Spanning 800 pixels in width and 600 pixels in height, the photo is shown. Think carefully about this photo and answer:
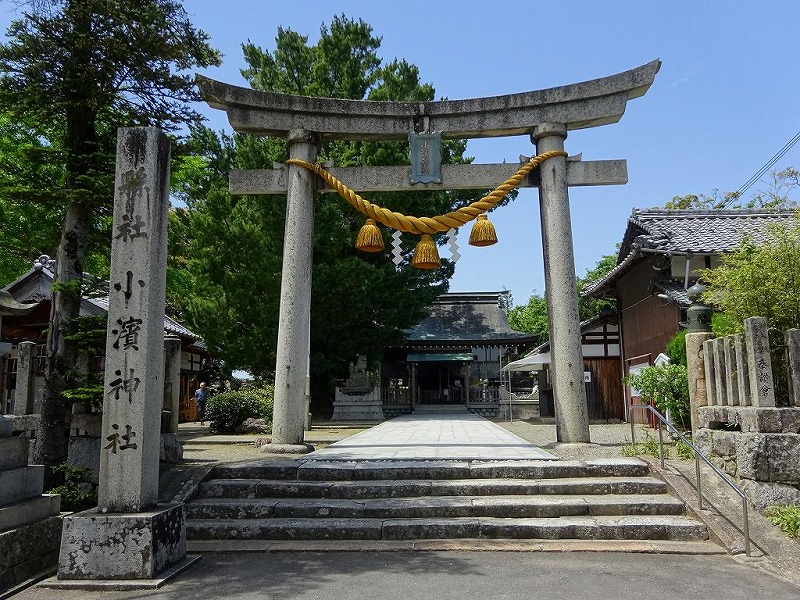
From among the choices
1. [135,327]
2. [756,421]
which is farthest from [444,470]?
[135,327]

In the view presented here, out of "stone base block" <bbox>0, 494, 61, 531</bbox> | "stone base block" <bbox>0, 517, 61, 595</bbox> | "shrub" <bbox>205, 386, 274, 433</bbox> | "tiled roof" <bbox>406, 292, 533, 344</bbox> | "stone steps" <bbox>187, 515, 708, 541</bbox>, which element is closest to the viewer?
"stone base block" <bbox>0, 517, 61, 595</bbox>

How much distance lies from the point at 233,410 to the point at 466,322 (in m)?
18.8

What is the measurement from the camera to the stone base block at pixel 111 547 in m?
4.78

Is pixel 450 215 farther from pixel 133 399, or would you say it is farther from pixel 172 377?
pixel 133 399

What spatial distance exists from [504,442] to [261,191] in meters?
6.34

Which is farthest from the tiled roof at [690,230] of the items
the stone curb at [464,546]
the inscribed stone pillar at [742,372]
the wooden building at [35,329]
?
the wooden building at [35,329]

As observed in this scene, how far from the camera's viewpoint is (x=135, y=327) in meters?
5.29

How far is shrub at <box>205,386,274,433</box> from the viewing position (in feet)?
49.3

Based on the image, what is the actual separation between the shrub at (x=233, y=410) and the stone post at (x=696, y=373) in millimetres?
10708

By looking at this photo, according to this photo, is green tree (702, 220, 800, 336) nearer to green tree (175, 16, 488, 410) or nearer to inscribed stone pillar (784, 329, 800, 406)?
inscribed stone pillar (784, 329, 800, 406)

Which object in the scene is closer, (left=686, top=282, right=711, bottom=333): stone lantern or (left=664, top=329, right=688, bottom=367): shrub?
(left=686, top=282, right=711, bottom=333): stone lantern

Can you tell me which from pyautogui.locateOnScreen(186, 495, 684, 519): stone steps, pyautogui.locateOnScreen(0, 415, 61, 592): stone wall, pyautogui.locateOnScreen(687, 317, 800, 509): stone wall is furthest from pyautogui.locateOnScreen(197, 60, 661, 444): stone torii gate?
pyautogui.locateOnScreen(0, 415, 61, 592): stone wall

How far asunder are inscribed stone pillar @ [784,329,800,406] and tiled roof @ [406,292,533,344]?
21184 millimetres

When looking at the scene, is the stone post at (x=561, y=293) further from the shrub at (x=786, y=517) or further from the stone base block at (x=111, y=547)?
the stone base block at (x=111, y=547)
